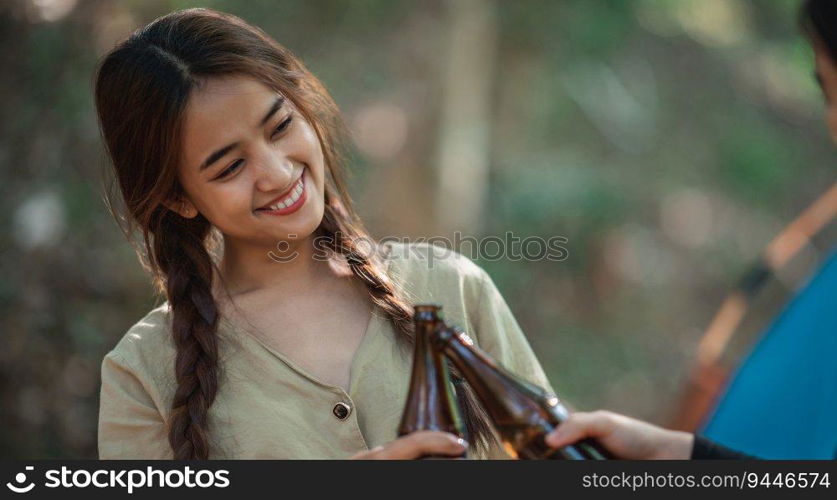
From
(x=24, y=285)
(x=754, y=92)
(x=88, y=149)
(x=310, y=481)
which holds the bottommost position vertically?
(x=310, y=481)

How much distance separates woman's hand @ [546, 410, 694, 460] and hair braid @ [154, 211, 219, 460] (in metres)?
0.75

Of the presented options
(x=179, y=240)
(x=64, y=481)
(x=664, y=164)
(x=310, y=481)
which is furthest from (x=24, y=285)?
(x=664, y=164)

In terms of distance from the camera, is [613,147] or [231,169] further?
[613,147]

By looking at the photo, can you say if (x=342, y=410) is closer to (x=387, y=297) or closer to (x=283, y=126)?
(x=387, y=297)

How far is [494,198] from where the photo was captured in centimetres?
638

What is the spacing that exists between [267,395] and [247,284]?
280 millimetres

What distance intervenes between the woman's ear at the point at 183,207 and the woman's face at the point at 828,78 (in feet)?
3.96

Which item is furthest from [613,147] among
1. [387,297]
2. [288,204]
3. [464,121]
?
[288,204]

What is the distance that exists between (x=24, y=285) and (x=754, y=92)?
5556 millimetres

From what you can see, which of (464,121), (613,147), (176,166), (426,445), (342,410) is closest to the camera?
(426,445)

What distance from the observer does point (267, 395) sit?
5.90 ft

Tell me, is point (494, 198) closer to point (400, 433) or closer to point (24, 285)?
point (24, 285)

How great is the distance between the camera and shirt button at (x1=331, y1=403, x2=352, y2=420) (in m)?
1.74

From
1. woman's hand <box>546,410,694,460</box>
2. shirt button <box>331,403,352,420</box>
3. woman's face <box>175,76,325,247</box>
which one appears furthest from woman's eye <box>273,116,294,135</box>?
woman's hand <box>546,410,694,460</box>
